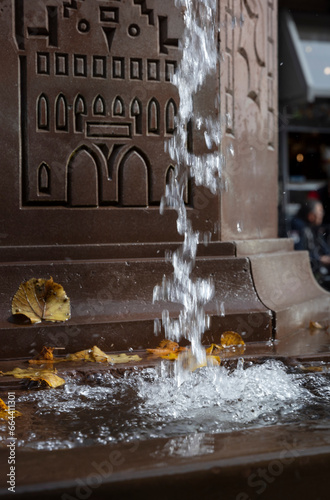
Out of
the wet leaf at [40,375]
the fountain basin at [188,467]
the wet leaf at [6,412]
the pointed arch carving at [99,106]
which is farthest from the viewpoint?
the pointed arch carving at [99,106]

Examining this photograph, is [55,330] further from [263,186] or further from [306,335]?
[263,186]

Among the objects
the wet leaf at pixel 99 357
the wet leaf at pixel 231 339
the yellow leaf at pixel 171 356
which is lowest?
the yellow leaf at pixel 171 356

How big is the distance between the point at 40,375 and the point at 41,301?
1.52 ft

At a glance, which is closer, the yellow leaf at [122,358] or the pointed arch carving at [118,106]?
the yellow leaf at [122,358]

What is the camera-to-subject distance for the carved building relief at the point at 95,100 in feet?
9.27

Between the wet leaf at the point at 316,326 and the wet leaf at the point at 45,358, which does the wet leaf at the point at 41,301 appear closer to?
the wet leaf at the point at 45,358

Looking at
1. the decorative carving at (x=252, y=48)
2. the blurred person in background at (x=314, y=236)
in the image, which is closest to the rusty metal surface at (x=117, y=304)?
the decorative carving at (x=252, y=48)

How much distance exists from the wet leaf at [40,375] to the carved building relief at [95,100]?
870mm

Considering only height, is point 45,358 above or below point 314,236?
below

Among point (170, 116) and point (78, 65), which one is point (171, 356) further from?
point (78, 65)

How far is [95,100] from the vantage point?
289 cm

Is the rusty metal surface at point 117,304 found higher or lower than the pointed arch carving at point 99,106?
lower

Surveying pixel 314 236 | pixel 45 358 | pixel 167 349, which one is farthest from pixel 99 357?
pixel 314 236

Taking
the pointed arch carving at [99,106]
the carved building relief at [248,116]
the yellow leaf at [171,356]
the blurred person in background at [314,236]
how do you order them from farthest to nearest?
the blurred person in background at [314,236] → the carved building relief at [248,116] → the pointed arch carving at [99,106] → the yellow leaf at [171,356]
